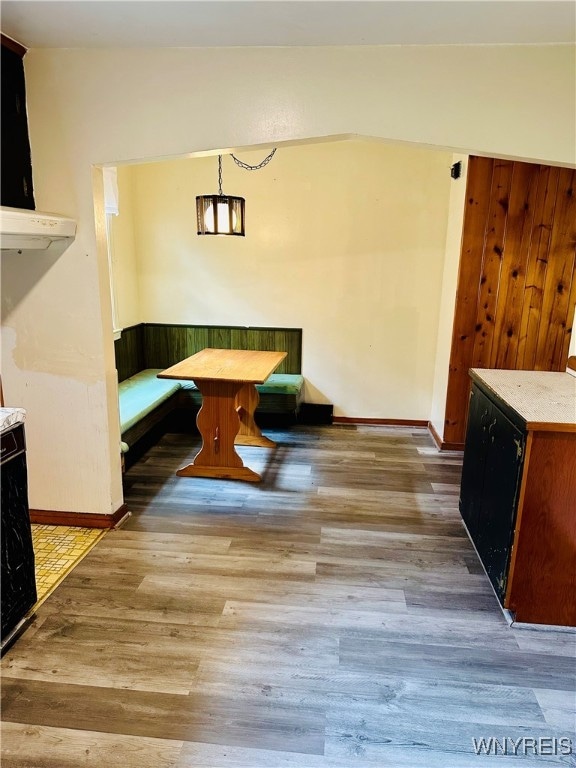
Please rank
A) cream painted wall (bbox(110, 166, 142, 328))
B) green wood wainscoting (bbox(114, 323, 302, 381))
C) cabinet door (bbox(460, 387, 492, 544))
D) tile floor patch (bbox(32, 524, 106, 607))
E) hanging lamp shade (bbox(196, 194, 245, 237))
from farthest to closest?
green wood wainscoting (bbox(114, 323, 302, 381)), cream painted wall (bbox(110, 166, 142, 328)), hanging lamp shade (bbox(196, 194, 245, 237)), cabinet door (bbox(460, 387, 492, 544)), tile floor patch (bbox(32, 524, 106, 607))

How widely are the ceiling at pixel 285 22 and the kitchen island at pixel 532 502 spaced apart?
150 cm

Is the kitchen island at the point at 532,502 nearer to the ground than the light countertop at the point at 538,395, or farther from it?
nearer to the ground

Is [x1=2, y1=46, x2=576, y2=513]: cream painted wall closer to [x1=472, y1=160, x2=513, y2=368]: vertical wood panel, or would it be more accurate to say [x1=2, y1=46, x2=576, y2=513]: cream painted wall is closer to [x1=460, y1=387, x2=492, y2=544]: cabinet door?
[x1=460, y1=387, x2=492, y2=544]: cabinet door

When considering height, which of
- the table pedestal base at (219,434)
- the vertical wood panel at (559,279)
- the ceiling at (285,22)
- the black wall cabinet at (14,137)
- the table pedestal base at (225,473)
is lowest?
the table pedestal base at (225,473)

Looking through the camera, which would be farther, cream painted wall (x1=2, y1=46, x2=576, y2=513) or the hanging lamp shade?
the hanging lamp shade

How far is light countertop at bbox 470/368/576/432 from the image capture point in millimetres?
1903

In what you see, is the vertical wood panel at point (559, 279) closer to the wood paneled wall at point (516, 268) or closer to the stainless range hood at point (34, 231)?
the wood paneled wall at point (516, 268)

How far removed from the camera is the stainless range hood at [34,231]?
2.02 meters

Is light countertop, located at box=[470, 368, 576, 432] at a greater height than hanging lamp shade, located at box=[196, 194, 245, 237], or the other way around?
hanging lamp shade, located at box=[196, 194, 245, 237]

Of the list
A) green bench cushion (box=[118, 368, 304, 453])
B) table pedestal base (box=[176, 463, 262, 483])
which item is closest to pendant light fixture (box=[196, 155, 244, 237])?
green bench cushion (box=[118, 368, 304, 453])

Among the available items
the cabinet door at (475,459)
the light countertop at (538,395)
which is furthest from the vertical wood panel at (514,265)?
the cabinet door at (475,459)

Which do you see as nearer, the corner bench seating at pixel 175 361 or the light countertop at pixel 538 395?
the light countertop at pixel 538 395

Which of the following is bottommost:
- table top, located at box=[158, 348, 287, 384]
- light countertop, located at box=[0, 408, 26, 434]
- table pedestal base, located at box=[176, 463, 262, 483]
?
table pedestal base, located at box=[176, 463, 262, 483]

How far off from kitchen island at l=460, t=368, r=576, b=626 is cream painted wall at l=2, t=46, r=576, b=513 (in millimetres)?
1134
